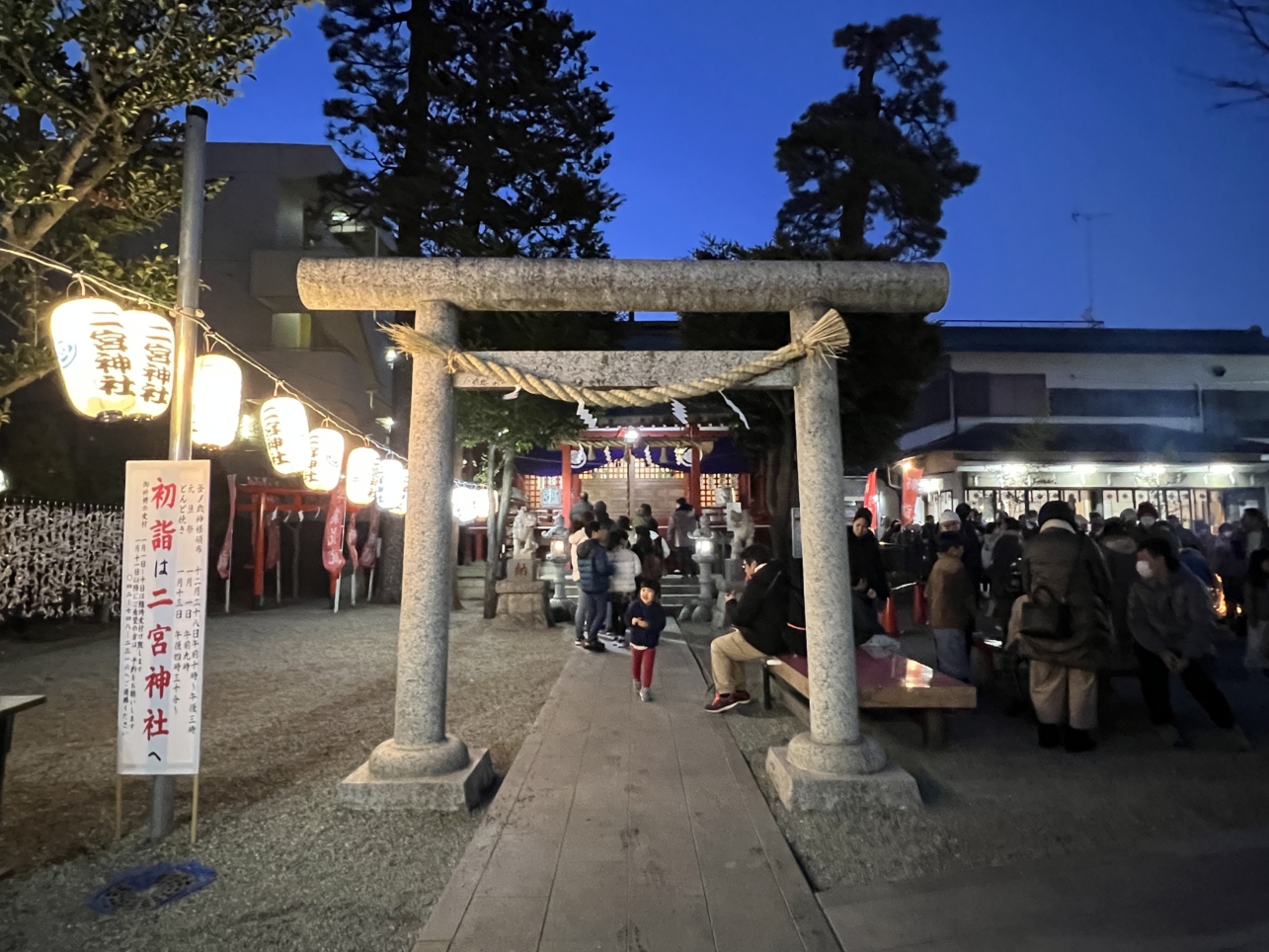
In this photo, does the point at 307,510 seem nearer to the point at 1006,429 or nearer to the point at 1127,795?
the point at 1127,795

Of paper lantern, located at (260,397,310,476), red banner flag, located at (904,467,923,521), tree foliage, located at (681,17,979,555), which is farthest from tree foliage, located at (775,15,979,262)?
paper lantern, located at (260,397,310,476)

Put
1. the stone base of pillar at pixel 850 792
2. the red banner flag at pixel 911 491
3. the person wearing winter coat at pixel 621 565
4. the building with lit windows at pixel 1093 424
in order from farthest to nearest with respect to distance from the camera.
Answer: the red banner flag at pixel 911 491, the building with lit windows at pixel 1093 424, the person wearing winter coat at pixel 621 565, the stone base of pillar at pixel 850 792

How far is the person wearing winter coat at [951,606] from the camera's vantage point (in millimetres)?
7203

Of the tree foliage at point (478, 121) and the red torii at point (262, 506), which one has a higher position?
the tree foliage at point (478, 121)

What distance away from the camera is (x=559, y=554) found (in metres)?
14.4

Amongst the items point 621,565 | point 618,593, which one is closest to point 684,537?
point 618,593

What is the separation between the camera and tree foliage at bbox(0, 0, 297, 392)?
219 inches

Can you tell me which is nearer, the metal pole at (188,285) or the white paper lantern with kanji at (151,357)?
the metal pole at (188,285)

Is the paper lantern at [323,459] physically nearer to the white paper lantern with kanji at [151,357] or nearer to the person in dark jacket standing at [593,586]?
the person in dark jacket standing at [593,586]

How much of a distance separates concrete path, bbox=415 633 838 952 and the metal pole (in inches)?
98.3

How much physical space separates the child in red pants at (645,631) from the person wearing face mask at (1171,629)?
13.9ft

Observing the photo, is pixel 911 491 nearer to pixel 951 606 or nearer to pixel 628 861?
pixel 951 606

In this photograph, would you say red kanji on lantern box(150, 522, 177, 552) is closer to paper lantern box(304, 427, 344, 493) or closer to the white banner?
the white banner

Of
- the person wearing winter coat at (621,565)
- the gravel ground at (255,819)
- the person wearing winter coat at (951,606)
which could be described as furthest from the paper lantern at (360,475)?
the person wearing winter coat at (951,606)
